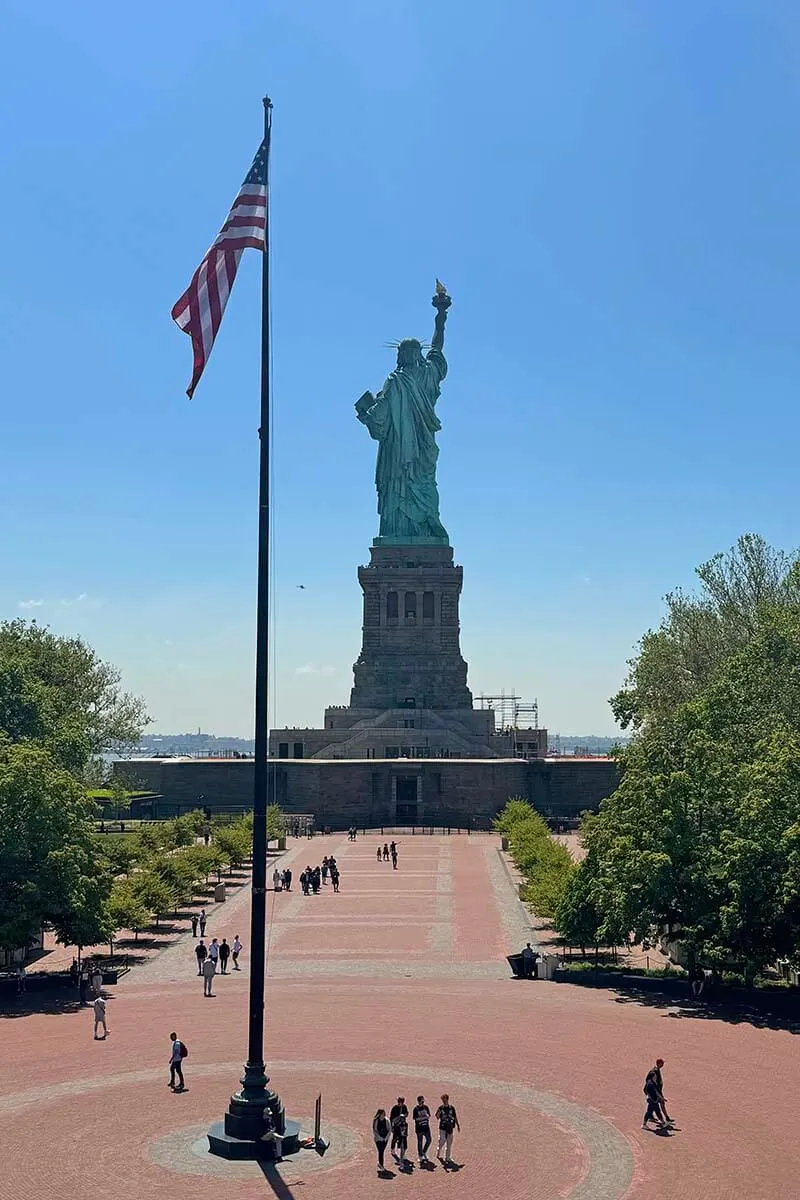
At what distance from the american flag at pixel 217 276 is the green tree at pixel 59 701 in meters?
23.5

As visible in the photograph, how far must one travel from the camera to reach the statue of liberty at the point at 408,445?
96688mm

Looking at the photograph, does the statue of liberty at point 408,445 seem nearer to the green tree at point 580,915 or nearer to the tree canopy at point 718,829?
the tree canopy at point 718,829

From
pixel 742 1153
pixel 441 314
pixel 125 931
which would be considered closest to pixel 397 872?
pixel 125 931

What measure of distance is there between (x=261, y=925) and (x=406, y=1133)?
3.83 metres

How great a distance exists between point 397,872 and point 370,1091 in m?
31.0

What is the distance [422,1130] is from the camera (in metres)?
17.2

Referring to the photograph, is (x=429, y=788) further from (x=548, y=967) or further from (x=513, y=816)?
(x=548, y=967)

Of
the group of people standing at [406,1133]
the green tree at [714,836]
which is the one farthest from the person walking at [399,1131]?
the green tree at [714,836]

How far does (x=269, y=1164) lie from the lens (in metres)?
17.0

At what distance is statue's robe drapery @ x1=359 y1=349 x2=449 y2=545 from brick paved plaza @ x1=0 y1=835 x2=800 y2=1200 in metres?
63.5

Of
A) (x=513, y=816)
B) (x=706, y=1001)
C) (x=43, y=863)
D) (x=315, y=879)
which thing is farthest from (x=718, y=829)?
(x=513, y=816)

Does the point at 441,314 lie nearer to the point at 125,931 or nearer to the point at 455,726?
the point at 455,726

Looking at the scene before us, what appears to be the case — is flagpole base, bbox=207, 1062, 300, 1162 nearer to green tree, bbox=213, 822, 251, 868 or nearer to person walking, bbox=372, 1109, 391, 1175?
person walking, bbox=372, 1109, 391, 1175

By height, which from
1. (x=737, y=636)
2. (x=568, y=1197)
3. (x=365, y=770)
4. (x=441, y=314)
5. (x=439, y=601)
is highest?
(x=441, y=314)
